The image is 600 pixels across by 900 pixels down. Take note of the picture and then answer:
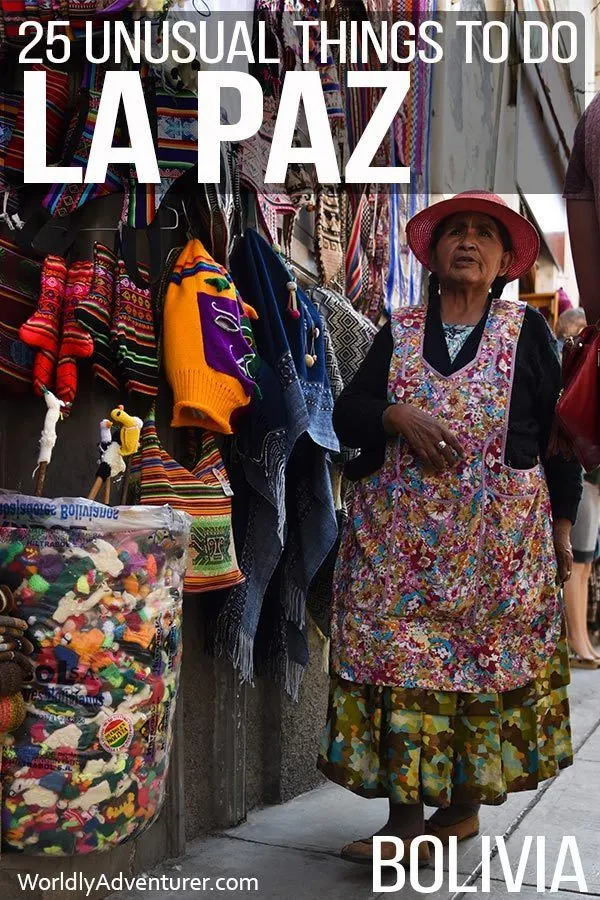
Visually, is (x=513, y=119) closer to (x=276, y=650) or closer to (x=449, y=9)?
(x=449, y=9)

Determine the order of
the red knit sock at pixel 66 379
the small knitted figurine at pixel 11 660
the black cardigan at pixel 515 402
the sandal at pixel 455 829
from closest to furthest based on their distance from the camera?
the small knitted figurine at pixel 11 660 → the red knit sock at pixel 66 379 → the black cardigan at pixel 515 402 → the sandal at pixel 455 829

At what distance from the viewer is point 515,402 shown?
307 cm

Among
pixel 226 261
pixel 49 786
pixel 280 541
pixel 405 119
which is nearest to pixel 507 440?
pixel 280 541

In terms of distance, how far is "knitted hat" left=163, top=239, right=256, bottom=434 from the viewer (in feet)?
9.21

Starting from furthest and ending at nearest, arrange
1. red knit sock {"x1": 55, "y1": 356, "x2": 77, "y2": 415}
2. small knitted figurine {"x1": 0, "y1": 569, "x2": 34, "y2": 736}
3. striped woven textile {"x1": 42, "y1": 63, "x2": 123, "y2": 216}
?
striped woven textile {"x1": 42, "y1": 63, "x2": 123, "y2": 216} < red knit sock {"x1": 55, "y1": 356, "x2": 77, "y2": 415} < small knitted figurine {"x1": 0, "y1": 569, "x2": 34, "y2": 736}

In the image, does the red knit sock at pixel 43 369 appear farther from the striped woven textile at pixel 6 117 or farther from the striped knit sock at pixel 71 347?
the striped woven textile at pixel 6 117

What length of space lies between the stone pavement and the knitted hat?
1.21 meters

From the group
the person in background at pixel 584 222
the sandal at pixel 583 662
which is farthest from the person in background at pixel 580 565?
the person in background at pixel 584 222

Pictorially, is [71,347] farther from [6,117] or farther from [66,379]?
[6,117]

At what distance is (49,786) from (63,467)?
81 cm

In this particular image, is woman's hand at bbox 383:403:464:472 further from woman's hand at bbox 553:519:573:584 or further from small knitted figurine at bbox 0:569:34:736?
small knitted figurine at bbox 0:569:34:736

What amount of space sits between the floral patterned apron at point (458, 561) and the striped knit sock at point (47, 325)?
3.36 feet

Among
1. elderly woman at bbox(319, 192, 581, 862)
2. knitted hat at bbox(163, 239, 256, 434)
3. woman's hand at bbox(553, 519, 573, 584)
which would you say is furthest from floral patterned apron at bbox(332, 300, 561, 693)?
knitted hat at bbox(163, 239, 256, 434)

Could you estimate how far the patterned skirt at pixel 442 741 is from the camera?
9.70 ft
